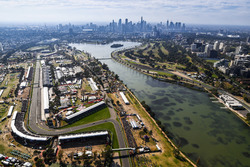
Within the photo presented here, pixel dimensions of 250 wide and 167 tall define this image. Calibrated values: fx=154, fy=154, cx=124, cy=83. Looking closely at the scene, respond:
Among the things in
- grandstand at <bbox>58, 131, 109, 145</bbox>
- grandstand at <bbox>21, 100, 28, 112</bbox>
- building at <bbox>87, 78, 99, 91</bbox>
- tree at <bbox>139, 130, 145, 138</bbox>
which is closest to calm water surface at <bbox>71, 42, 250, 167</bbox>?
tree at <bbox>139, 130, 145, 138</bbox>

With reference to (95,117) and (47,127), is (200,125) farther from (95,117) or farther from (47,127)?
(47,127)

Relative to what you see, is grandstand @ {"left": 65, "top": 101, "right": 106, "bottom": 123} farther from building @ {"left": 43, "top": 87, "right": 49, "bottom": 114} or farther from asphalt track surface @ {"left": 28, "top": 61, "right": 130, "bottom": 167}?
building @ {"left": 43, "top": 87, "right": 49, "bottom": 114}

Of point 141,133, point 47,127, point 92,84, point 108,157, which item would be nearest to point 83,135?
point 108,157

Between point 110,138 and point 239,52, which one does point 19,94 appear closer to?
point 110,138

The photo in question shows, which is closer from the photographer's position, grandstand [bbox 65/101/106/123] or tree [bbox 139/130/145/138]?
tree [bbox 139/130/145/138]

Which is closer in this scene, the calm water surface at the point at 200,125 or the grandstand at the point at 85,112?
the calm water surface at the point at 200,125

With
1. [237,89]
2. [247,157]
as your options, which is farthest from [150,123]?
[237,89]

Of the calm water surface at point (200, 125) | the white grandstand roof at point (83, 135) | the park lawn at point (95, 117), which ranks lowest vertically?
the calm water surface at point (200, 125)

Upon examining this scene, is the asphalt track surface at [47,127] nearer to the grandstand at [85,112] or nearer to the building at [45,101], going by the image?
the building at [45,101]

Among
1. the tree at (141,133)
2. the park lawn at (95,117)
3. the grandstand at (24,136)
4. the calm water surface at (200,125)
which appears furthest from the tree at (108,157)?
the calm water surface at (200,125)
